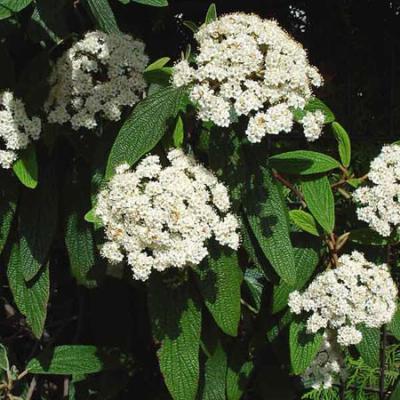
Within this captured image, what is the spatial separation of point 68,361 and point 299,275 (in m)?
0.66

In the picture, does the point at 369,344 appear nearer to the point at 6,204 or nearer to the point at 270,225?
the point at 270,225

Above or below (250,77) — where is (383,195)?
below

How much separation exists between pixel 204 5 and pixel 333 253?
104cm

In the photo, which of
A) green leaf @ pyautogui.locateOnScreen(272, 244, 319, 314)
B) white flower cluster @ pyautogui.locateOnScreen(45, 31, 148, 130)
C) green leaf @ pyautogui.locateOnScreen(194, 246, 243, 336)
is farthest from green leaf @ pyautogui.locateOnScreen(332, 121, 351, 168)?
white flower cluster @ pyautogui.locateOnScreen(45, 31, 148, 130)

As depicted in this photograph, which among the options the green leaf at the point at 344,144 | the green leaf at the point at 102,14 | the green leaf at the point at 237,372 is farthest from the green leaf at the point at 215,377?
the green leaf at the point at 102,14

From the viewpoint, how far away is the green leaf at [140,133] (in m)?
1.40

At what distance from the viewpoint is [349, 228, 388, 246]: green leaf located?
1.55m

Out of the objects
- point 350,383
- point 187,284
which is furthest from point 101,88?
point 350,383

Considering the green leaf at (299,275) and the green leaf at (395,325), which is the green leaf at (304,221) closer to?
the green leaf at (299,275)

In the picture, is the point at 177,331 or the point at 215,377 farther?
the point at 215,377

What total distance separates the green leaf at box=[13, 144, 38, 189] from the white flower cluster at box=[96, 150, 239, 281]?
18cm

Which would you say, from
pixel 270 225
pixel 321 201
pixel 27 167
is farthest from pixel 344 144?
pixel 27 167

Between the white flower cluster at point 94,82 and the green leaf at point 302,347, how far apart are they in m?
0.63

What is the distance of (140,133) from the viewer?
4.60ft
